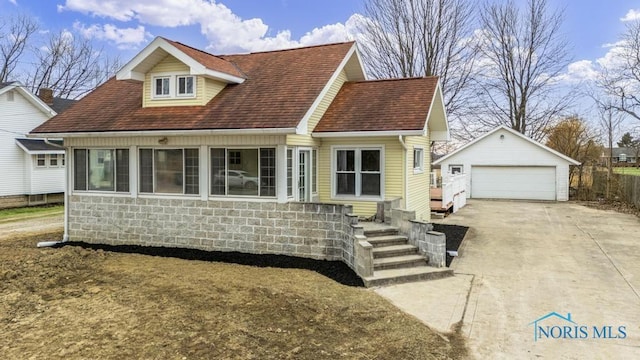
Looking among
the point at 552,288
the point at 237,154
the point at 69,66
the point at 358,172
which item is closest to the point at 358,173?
the point at 358,172

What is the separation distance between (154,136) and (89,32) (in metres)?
29.5

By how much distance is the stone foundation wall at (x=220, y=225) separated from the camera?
8953 mm

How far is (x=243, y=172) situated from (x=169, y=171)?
1969 mm

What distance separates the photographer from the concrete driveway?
17.1ft

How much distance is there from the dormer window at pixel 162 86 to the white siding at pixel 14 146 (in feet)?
44.8

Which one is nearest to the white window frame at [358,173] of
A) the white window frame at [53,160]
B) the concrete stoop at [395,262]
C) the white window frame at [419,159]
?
the concrete stoop at [395,262]

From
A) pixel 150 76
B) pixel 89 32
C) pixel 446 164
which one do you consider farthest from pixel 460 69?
pixel 89 32

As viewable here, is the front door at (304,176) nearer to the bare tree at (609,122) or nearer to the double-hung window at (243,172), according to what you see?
the double-hung window at (243,172)

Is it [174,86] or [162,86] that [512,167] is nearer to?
[174,86]

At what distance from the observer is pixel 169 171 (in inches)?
402

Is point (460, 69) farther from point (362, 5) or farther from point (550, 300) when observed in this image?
point (550, 300)

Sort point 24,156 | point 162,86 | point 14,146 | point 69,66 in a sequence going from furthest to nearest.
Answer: point 69,66 < point 24,156 < point 14,146 < point 162,86

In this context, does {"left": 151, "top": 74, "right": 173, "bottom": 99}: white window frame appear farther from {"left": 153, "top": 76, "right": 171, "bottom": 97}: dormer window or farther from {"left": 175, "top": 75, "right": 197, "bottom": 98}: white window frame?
{"left": 175, "top": 75, "right": 197, "bottom": 98}: white window frame

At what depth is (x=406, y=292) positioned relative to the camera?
23.7 ft
